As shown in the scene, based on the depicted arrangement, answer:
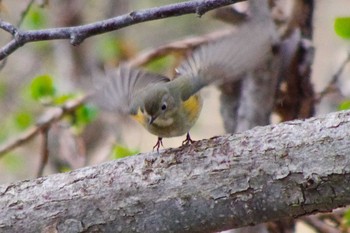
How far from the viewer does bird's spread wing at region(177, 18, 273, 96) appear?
1.78 meters

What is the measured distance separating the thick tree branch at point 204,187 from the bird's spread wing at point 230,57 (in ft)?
0.97

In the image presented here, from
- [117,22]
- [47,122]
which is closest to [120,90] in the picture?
[117,22]

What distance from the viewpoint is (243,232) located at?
2.23 metres

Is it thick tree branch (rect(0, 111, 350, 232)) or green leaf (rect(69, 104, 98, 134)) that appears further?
green leaf (rect(69, 104, 98, 134))

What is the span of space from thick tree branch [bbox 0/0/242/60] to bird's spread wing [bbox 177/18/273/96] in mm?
330

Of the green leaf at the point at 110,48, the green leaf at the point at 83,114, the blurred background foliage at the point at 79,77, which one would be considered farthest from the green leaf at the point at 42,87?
the green leaf at the point at 110,48

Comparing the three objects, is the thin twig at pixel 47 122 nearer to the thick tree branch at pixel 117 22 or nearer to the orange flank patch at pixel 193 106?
the orange flank patch at pixel 193 106

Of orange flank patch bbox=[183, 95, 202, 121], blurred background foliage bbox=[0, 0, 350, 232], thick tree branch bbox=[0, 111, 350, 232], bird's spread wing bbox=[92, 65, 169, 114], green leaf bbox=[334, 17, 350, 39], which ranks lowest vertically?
thick tree branch bbox=[0, 111, 350, 232]

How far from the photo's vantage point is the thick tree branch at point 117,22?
1461mm

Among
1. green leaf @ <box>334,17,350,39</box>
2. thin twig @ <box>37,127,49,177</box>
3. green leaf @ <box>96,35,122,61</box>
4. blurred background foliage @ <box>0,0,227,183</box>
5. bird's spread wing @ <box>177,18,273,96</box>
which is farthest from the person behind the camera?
green leaf @ <box>96,35,122,61</box>

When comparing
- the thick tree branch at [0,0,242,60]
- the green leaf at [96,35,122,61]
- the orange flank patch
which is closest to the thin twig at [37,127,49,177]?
the orange flank patch

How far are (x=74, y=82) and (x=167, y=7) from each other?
2.35m

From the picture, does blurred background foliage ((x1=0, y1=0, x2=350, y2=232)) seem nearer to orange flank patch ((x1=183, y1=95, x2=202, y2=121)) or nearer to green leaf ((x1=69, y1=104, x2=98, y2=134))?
green leaf ((x1=69, y1=104, x2=98, y2=134))

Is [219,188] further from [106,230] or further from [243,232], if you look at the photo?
[243,232]
